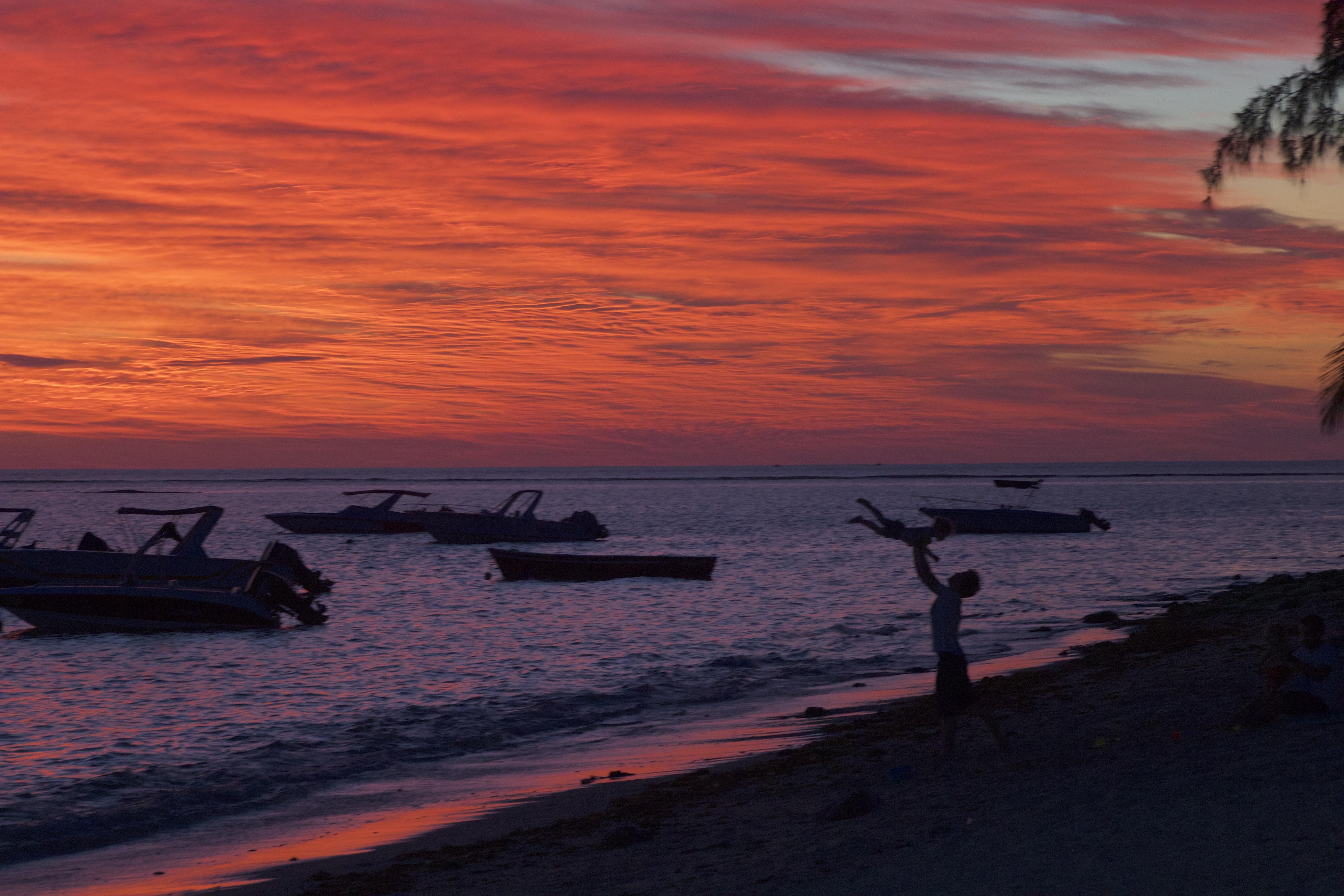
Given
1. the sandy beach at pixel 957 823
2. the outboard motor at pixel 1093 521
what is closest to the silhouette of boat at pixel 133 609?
the sandy beach at pixel 957 823

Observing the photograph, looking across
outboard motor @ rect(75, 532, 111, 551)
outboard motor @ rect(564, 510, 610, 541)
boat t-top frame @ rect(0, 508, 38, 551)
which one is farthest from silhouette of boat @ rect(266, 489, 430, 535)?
outboard motor @ rect(75, 532, 111, 551)

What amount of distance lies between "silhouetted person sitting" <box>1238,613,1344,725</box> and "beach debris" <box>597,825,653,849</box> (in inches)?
251

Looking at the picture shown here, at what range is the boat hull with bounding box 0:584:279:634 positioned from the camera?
32.5 meters

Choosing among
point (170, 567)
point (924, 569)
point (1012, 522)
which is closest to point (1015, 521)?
point (1012, 522)

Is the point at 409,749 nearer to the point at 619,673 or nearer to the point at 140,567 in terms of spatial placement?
the point at 619,673

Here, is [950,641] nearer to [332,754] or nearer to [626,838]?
[626,838]

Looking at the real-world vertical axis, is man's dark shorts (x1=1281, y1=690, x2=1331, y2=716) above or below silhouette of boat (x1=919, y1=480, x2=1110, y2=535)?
above

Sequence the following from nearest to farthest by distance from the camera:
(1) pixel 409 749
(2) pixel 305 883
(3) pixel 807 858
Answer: (3) pixel 807 858, (2) pixel 305 883, (1) pixel 409 749

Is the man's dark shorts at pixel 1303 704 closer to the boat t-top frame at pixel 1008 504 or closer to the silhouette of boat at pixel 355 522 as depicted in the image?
the boat t-top frame at pixel 1008 504

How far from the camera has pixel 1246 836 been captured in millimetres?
8500

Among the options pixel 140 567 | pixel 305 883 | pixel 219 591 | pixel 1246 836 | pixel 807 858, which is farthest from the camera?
pixel 140 567

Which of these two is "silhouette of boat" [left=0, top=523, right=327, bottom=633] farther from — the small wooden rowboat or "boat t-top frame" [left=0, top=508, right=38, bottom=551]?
the small wooden rowboat

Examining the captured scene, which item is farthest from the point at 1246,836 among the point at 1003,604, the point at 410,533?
the point at 410,533

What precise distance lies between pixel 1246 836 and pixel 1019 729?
5.77 meters
